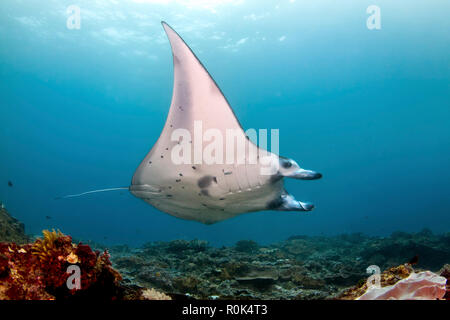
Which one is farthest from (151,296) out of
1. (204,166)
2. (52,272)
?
(204,166)

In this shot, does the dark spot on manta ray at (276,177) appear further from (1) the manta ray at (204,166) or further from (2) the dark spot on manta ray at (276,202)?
(2) the dark spot on manta ray at (276,202)

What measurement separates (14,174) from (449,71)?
119m

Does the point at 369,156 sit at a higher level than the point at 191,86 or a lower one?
higher

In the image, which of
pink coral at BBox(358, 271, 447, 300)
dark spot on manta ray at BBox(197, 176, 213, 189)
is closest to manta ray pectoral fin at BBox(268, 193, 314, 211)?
dark spot on manta ray at BBox(197, 176, 213, 189)

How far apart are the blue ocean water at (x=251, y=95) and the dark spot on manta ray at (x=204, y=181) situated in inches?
1021

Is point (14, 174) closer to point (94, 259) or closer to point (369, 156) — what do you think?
point (94, 259)

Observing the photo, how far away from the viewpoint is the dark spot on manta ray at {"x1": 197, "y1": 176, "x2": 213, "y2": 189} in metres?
3.58

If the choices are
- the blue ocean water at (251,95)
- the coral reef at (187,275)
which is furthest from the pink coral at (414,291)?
the blue ocean water at (251,95)

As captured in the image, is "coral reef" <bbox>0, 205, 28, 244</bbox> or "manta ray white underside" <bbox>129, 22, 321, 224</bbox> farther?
"coral reef" <bbox>0, 205, 28, 244</bbox>

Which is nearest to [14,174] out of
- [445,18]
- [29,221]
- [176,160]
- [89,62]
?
[29,221]

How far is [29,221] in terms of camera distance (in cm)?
7869

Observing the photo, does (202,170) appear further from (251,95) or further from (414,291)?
(251,95)

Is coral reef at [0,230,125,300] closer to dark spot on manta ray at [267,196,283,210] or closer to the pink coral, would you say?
dark spot on manta ray at [267,196,283,210]

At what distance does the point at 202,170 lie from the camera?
3.54 metres
